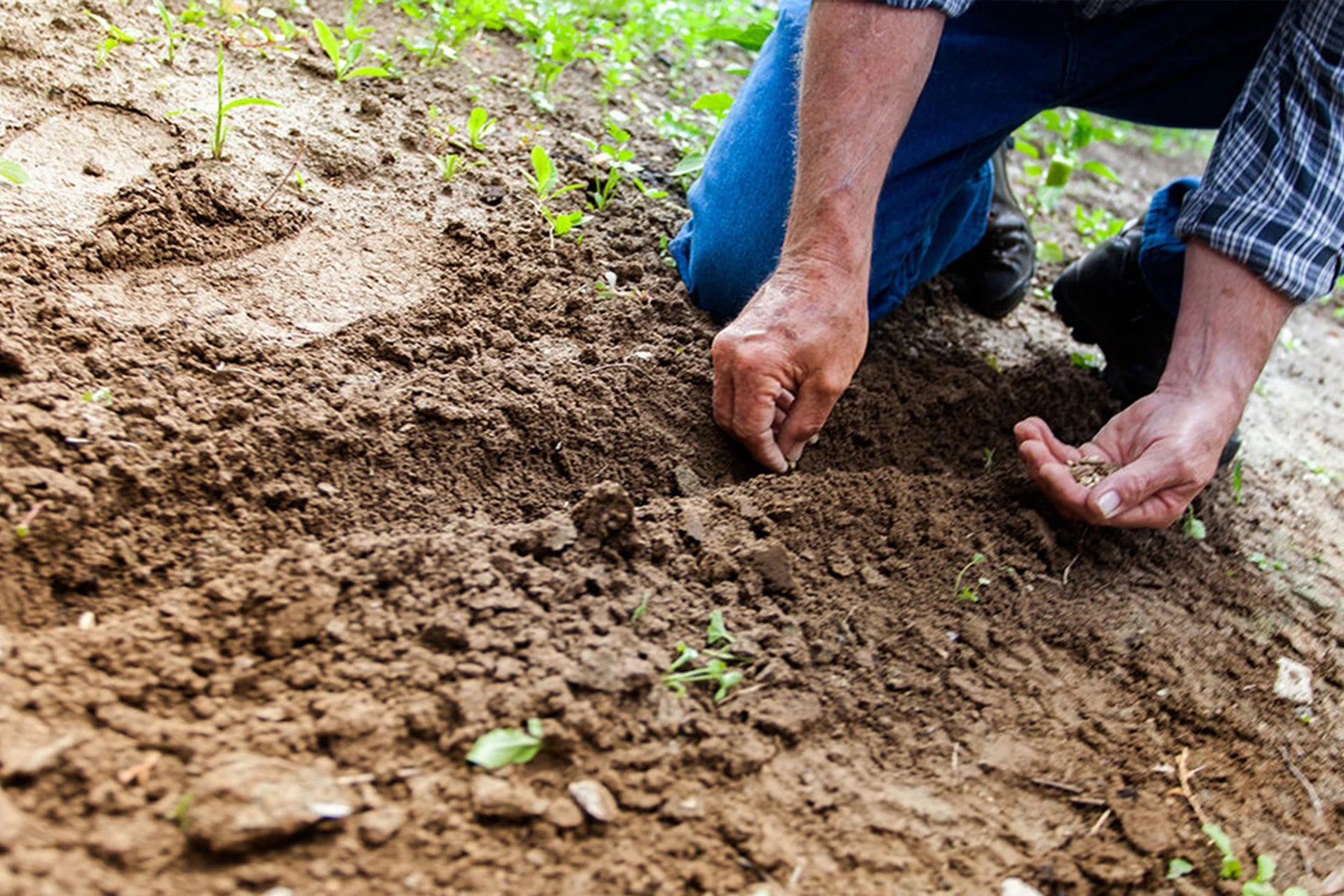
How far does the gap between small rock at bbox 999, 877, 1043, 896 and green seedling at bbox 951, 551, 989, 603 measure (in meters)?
0.51

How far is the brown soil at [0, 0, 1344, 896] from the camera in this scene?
1.16m

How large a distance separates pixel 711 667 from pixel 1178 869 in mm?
708

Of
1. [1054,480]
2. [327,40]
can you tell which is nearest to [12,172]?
[327,40]

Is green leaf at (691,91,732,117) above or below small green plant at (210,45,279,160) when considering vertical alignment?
above

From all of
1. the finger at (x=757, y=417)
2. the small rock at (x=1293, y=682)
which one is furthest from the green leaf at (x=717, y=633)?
the small rock at (x=1293, y=682)

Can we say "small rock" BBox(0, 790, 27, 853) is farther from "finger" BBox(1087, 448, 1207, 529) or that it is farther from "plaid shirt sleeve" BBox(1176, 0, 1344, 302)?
Result: "plaid shirt sleeve" BBox(1176, 0, 1344, 302)

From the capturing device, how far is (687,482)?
5.84ft

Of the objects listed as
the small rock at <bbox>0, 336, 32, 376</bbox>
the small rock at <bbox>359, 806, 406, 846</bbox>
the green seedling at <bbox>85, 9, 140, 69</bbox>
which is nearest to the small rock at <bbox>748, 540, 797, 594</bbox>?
the small rock at <bbox>359, 806, 406, 846</bbox>

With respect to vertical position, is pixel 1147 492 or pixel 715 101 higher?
pixel 715 101

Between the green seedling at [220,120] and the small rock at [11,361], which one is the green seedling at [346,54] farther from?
the small rock at [11,361]

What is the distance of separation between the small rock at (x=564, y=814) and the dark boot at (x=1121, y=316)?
1799 mm

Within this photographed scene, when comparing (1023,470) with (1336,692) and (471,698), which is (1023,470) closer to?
(1336,692)

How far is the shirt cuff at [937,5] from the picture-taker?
5.73ft

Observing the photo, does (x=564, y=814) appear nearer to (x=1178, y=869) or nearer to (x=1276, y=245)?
→ (x=1178, y=869)
